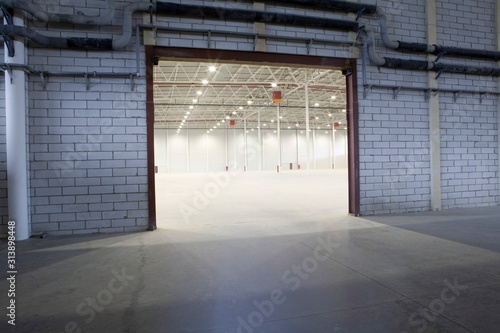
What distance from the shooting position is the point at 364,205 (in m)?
6.76

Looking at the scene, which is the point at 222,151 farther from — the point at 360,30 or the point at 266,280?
the point at 266,280

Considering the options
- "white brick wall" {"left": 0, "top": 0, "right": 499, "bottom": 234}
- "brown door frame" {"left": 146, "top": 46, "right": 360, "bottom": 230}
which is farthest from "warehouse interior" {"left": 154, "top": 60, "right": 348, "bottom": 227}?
"white brick wall" {"left": 0, "top": 0, "right": 499, "bottom": 234}

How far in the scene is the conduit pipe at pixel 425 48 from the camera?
262 inches

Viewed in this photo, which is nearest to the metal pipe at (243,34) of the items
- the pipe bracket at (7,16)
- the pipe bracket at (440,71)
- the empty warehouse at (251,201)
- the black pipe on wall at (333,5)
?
the empty warehouse at (251,201)

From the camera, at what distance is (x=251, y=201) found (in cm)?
970

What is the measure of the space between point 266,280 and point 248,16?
196 inches

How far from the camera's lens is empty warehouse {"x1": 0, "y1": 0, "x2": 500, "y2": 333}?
266 centimetres

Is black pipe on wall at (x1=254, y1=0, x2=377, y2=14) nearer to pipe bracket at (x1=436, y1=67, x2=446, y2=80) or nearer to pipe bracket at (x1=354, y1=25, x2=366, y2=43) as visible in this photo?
pipe bracket at (x1=354, y1=25, x2=366, y2=43)

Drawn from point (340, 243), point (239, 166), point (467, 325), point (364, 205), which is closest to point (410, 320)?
point (467, 325)

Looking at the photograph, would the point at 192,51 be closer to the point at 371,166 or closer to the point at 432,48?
the point at 371,166

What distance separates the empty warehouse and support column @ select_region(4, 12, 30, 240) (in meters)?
0.02

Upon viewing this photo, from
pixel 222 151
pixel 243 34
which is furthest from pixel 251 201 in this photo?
pixel 222 151

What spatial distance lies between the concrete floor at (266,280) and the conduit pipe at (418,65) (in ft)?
11.9

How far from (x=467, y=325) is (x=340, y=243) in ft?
7.68
